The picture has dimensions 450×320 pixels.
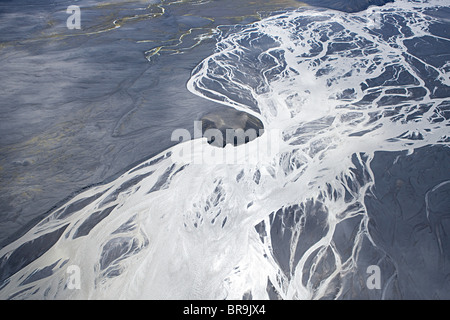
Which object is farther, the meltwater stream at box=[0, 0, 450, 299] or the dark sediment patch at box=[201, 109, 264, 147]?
the dark sediment patch at box=[201, 109, 264, 147]

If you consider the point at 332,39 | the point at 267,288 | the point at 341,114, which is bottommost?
the point at 267,288

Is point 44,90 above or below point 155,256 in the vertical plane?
above

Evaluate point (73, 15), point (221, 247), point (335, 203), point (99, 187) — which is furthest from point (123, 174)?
point (73, 15)

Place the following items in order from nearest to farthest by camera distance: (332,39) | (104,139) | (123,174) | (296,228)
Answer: (296,228) → (123,174) → (104,139) → (332,39)

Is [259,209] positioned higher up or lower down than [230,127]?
lower down

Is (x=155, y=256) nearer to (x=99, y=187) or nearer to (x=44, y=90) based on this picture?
(x=99, y=187)

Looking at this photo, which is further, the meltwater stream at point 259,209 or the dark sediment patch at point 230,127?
the dark sediment patch at point 230,127

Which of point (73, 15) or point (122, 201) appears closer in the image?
point (122, 201)

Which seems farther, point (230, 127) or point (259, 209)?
point (230, 127)
